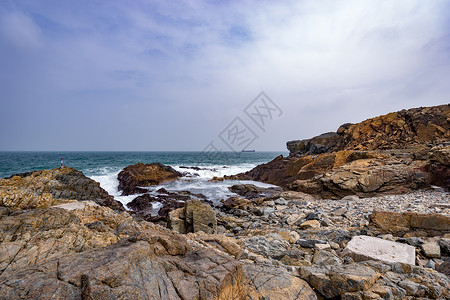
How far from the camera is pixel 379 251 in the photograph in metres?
4.18

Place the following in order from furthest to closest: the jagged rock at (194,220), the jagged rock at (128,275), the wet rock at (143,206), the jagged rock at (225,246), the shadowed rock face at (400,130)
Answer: the shadowed rock face at (400,130) → the wet rock at (143,206) → the jagged rock at (194,220) → the jagged rock at (225,246) → the jagged rock at (128,275)

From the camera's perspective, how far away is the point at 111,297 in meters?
1.74

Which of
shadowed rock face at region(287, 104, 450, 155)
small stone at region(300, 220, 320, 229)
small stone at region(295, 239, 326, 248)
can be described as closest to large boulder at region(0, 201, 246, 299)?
small stone at region(295, 239, 326, 248)

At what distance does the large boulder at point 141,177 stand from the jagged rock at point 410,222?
1652 cm

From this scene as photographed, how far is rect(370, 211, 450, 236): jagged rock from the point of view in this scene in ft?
17.5

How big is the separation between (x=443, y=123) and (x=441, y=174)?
975cm

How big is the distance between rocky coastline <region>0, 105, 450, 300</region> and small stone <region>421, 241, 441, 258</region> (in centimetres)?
2

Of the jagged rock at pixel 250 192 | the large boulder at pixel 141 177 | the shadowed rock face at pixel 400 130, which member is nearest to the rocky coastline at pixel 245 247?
A: the jagged rock at pixel 250 192

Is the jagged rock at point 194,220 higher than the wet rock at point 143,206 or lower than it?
higher

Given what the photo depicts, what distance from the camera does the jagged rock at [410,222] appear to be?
533 centimetres

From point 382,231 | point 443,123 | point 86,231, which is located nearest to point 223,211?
point 382,231

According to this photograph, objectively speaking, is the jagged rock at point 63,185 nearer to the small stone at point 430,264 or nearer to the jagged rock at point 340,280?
the jagged rock at point 340,280

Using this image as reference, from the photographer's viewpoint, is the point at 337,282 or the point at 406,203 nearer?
the point at 337,282

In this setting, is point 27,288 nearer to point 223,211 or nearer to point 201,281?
point 201,281
